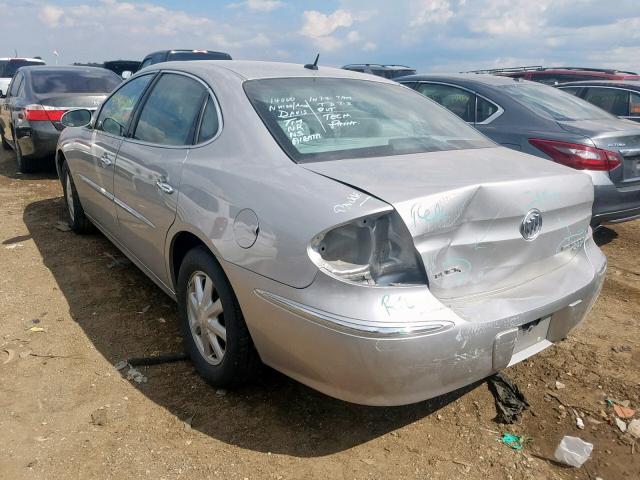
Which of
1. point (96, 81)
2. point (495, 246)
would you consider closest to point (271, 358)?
point (495, 246)

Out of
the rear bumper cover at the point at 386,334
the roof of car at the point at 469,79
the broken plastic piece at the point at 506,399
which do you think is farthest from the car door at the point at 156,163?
the roof of car at the point at 469,79

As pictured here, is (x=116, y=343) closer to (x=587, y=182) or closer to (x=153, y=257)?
(x=153, y=257)

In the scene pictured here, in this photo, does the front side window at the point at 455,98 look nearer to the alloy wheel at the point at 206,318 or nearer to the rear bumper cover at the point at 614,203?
the rear bumper cover at the point at 614,203

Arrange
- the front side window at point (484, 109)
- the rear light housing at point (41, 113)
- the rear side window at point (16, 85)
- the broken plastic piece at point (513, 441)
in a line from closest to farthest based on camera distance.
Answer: the broken plastic piece at point (513, 441) → the front side window at point (484, 109) → the rear light housing at point (41, 113) → the rear side window at point (16, 85)

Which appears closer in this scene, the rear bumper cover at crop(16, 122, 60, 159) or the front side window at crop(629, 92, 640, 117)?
the rear bumper cover at crop(16, 122, 60, 159)

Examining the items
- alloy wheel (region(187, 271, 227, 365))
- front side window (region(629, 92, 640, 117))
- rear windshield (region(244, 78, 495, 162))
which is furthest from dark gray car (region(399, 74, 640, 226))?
alloy wheel (region(187, 271, 227, 365))

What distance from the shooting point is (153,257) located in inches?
129

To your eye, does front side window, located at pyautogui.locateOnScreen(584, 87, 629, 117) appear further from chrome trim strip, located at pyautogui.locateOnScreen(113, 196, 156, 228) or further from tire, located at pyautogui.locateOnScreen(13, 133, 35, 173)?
tire, located at pyautogui.locateOnScreen(13, 133, 35, 173)

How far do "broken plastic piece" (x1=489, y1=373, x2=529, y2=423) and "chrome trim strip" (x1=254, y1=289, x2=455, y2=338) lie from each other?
90 centimetres

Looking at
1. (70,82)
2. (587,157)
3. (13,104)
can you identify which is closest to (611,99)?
(587,157)

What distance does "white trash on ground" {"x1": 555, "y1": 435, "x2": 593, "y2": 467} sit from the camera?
2373 millimetres

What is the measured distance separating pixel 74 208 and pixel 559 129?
4.40 metres

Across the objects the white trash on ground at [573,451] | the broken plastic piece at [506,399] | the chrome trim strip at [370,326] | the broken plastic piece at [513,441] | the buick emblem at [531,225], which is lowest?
the white trash on ground at [573,451]

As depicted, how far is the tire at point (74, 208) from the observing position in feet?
16.5
